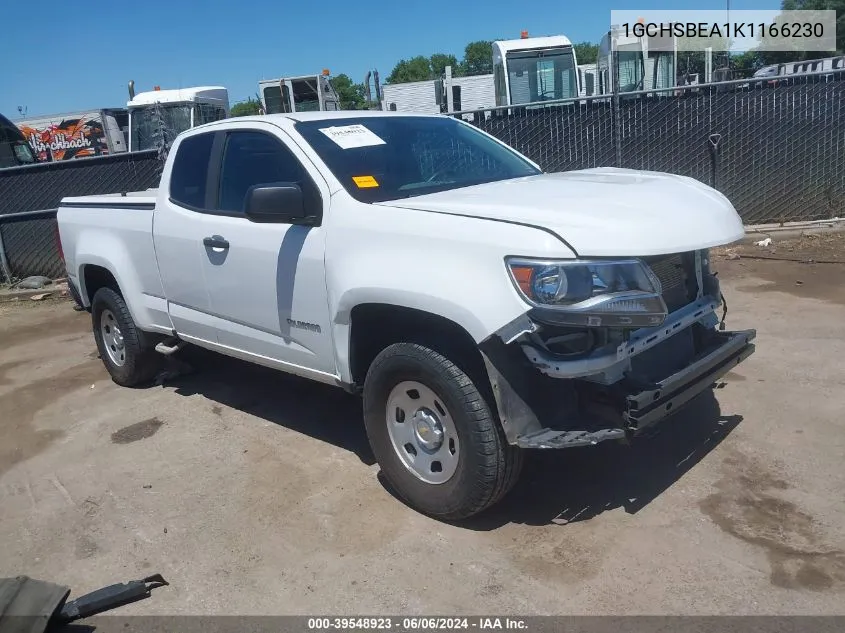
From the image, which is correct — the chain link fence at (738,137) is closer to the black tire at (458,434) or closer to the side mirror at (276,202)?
the side mirror at (276,202)

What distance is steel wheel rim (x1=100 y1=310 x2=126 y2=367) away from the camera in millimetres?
6070

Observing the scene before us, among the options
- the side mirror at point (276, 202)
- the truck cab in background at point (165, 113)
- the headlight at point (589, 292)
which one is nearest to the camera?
the headlight at point (589, 292)

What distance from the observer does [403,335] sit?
3713 millimetres

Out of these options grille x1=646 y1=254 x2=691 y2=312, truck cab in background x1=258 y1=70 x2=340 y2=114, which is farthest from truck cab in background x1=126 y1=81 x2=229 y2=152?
grille x1=646 y1=254 x2=691 y2=312

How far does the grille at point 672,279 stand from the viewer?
11.3ft

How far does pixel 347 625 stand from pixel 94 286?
4.33m

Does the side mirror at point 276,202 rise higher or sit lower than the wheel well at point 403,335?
higher

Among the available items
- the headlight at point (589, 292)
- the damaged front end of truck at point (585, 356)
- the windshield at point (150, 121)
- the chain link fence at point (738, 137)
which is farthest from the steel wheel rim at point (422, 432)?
the windshield at point (150, 121)

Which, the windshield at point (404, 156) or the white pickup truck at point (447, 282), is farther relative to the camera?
the windshield at point (404, 156)

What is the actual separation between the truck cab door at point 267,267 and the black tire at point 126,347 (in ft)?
4.21

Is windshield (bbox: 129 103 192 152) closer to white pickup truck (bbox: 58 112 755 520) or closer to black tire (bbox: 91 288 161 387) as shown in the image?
black tire (bbox: 91 288 161 387)

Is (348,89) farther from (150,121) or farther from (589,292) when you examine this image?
(589,292)

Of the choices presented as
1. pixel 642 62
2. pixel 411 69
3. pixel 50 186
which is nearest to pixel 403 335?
pixel 50 186

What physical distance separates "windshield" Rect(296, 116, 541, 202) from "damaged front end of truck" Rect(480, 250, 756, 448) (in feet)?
4.03
